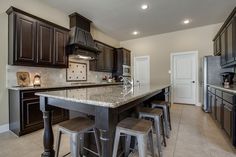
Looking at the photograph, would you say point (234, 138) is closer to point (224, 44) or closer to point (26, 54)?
point (224, 44)

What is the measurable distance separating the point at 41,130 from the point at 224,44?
485 cm

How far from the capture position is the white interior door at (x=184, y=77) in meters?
5.15

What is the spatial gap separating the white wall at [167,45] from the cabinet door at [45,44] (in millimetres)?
4072

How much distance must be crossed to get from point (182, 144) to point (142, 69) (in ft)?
14.6

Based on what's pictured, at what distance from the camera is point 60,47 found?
3434 millimetres

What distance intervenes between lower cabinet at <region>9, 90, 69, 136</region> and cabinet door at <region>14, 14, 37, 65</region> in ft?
2.22

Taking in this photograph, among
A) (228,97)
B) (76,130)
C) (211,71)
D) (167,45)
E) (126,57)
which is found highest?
(167,45)

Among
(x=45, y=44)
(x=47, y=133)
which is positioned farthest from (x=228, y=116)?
(x=45, y=44)

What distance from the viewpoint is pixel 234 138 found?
6.40ft

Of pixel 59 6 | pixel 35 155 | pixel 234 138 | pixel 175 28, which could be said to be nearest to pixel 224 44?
pixel 175 28

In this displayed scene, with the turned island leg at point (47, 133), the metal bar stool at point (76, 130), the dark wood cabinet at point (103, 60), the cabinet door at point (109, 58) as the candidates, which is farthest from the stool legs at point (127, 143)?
the cabinet door at point (109, 58)

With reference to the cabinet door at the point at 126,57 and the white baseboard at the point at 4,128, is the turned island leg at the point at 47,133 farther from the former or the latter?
the cabinet door at the point at 126,57

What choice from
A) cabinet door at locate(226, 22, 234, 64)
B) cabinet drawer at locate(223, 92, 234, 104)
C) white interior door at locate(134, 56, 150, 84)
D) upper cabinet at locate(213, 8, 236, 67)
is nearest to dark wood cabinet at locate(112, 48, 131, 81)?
white interior door at locate(134, 56, 150, 84)

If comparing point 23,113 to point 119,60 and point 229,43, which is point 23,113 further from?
point 229,43
